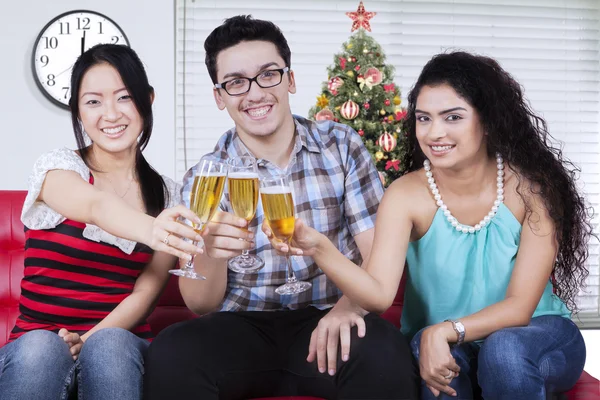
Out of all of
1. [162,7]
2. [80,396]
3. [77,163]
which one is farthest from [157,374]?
[162,7]

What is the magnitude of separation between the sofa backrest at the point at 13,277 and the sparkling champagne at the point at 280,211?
85cm

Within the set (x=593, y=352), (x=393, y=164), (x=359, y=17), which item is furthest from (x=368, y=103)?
(x=593, y=352)

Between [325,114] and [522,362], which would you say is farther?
[325,114]

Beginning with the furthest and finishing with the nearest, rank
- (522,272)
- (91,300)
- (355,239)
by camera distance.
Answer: (355,239), (91,300), (522,272)

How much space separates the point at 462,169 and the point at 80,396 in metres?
1.12

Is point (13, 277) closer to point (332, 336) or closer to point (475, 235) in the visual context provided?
point (332, 336)

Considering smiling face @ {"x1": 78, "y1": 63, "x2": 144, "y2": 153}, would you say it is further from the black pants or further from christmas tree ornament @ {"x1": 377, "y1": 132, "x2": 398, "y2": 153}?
christmas tree ornament @ {"x1": 377, "y1": 132, "x2": 398, "y2": 153}

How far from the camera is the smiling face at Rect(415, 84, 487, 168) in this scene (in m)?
1.83

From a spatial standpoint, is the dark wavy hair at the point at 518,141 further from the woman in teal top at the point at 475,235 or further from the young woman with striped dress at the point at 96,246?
the young woman with striped dress at the point at 96,246

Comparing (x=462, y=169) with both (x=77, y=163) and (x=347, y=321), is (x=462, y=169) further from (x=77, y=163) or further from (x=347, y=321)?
(x=77, y=163)

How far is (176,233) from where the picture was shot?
148 cm

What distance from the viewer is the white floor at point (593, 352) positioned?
3.98 metres

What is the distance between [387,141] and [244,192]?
2.42m

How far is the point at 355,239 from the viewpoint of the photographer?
6.64 feet
